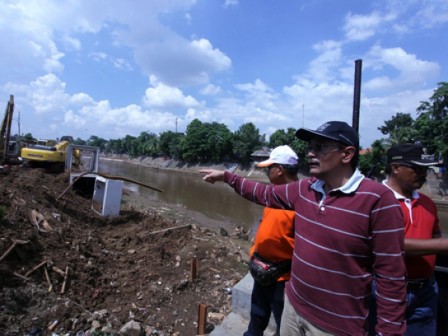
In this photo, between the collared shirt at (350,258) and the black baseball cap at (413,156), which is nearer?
the collared shirt at (350,258)

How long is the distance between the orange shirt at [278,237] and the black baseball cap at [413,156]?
2.85 ft

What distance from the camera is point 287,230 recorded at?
2381mm

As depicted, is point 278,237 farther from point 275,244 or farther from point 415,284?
point 415,284

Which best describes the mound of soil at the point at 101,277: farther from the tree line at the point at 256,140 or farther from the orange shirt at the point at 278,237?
the tree line at the point at 256,140

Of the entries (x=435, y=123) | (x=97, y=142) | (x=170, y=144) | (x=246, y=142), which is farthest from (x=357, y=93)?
(x=97, y=142)

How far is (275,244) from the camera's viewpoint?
2.43 metres

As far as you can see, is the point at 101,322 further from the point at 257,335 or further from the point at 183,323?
the point at 257,335

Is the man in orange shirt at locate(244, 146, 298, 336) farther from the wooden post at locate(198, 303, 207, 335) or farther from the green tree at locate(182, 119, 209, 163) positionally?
the green tree at locate(182, 119, 209, 163)

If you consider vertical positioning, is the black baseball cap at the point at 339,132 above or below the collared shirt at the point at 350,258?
above

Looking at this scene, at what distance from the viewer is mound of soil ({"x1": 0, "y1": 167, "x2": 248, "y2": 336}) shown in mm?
3707

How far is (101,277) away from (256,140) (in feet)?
142

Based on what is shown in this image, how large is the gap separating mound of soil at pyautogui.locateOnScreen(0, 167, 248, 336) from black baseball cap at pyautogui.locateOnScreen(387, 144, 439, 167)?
121 inches

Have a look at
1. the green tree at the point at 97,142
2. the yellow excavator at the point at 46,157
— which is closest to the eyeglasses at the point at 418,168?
the yellow excavator at the point at 46,157

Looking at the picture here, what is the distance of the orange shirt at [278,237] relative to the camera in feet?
7.79
